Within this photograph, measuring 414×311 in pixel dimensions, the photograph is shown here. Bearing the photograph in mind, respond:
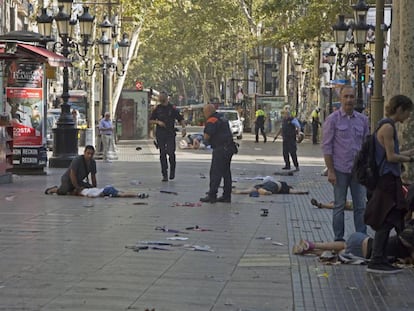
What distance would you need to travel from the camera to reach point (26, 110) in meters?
22.2

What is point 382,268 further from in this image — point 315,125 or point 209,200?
point 315,125

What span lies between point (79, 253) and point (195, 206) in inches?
213

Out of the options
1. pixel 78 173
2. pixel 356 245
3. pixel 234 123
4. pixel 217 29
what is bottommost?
pixel 356 245

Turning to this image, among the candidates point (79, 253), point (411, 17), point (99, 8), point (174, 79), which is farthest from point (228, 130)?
point (174, 79)

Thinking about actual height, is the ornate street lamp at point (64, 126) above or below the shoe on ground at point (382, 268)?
above

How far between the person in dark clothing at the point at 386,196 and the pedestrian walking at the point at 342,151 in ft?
4.82

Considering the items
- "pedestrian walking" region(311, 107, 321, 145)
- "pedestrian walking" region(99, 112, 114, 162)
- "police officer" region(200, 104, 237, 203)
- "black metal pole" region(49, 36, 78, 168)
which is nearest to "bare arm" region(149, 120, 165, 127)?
"police officer" region(200, 104, 237, 203)

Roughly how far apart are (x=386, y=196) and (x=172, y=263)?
2.13 m

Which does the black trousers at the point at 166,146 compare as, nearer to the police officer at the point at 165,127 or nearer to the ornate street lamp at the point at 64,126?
the police officer at the point at 165,127

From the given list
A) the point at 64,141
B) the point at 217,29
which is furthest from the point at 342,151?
the point at 217,29

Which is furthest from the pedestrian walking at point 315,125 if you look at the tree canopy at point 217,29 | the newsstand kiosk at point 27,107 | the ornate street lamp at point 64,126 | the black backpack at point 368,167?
the black backpack at point 368,167

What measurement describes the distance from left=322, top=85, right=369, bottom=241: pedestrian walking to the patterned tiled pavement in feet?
2.63

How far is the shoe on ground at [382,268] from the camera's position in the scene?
8.75 metres

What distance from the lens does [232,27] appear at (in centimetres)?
6562
